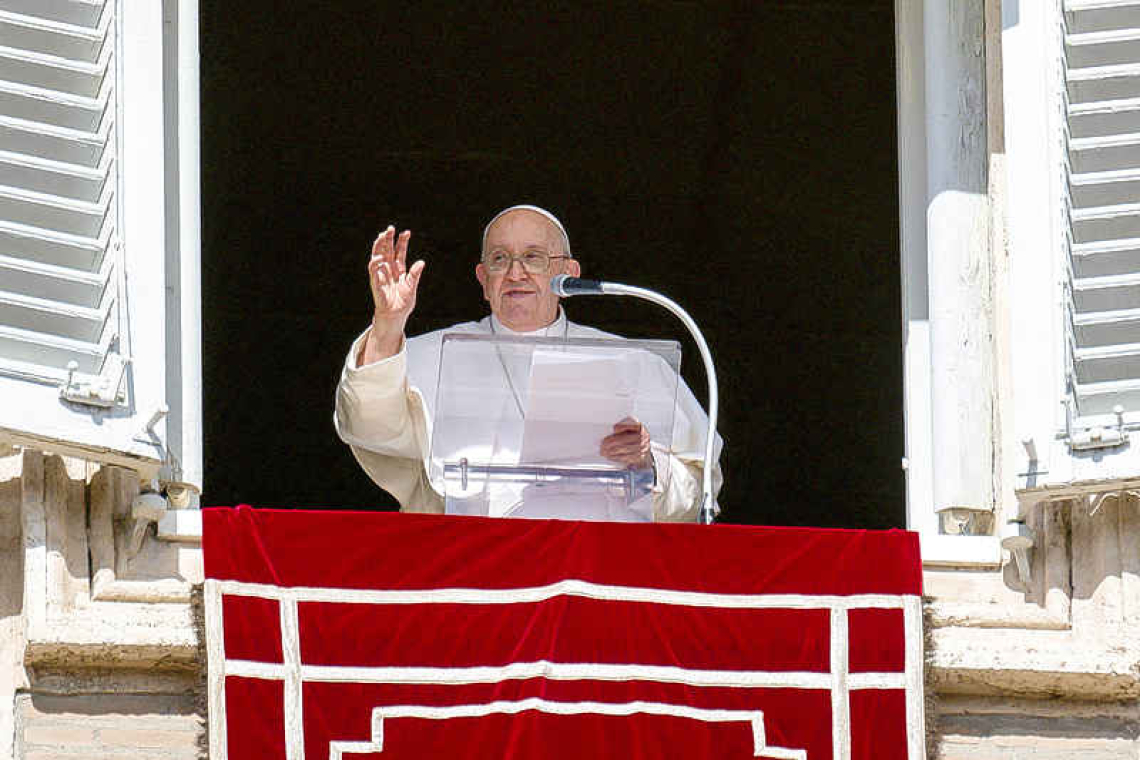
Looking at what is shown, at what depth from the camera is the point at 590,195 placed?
11.6 meters

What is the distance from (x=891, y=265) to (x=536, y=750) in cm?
588

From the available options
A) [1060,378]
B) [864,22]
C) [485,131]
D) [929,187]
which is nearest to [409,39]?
[485,131]

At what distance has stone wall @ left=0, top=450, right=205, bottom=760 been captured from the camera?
6199 millimetres

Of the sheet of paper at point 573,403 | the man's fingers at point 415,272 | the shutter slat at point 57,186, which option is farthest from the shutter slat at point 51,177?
the sheet of paper at point 573,403

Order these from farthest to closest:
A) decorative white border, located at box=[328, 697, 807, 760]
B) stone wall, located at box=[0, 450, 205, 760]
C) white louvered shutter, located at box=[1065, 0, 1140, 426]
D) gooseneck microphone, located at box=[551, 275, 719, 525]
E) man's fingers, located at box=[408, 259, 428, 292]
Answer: white louvered shutter, located at box=[1065, 0, 1140, 426], man's fingers, located at box=[408, 259, 428, 292], gooseneck microphone, located at box=[551, 275, 719, 525], stone wall, located at box=[0, 450, 205, 760], decorative white border, located at box=[328, 697, 807, 760]

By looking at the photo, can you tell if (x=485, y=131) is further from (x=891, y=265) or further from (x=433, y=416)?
(x=433, y=416)

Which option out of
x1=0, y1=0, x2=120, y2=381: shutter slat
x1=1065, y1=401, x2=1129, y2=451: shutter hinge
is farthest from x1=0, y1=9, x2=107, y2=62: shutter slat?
x1=1065, y1=401, x2=1129, y2=451: shutter hinge

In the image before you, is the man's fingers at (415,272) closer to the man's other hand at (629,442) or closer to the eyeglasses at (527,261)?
the man's other hand at (629,442)

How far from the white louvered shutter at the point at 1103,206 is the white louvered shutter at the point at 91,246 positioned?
1.78 meters

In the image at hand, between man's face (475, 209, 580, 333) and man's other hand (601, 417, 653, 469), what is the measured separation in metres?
1.16

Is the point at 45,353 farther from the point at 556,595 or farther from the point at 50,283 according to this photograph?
the point at 556,595

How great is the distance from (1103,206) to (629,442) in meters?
1.09

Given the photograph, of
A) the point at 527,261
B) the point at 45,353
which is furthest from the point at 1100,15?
the point at 45,353

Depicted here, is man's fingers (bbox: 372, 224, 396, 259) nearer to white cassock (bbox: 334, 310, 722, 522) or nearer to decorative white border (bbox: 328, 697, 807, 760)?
white cassock (bbox: 334, 310, 722, 522)
